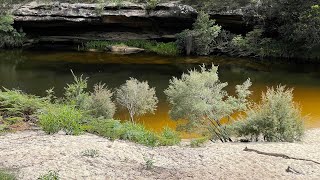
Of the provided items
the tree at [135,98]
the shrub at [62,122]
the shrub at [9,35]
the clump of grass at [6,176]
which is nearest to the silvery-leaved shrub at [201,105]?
the tree at [135,98]

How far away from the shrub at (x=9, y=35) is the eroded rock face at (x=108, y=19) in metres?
1.39

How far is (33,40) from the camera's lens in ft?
155

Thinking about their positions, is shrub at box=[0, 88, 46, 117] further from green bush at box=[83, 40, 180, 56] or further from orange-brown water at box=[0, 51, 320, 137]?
green bush at box=[83, 40, 180, 56]

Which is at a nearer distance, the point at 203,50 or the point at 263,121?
the point at 263,121

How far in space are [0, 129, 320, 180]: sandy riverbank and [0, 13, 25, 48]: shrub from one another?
104 ft

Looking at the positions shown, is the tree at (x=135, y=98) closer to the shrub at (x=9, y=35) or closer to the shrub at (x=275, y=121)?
the shrub at (x=275, y=121)

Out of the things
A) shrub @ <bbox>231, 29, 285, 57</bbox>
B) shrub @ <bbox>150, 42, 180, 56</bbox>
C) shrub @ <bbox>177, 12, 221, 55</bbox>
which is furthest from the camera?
shrub @ <bbox>150, 42, 180, 56</bbox>

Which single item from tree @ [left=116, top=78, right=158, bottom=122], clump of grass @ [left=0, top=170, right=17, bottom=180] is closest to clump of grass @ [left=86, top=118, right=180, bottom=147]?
clump of grass @ [left=0, top=170, right=17, bottom=180]

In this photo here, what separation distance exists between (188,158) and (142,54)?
1192 inches

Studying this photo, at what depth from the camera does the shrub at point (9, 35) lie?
4197 cm

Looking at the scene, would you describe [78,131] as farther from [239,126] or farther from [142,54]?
[142,54]

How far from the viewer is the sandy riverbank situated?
10031 millimetres

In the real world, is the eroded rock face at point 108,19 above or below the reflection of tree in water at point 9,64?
above

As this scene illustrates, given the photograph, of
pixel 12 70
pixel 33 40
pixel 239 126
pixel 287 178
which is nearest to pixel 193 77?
pixel 239 126
